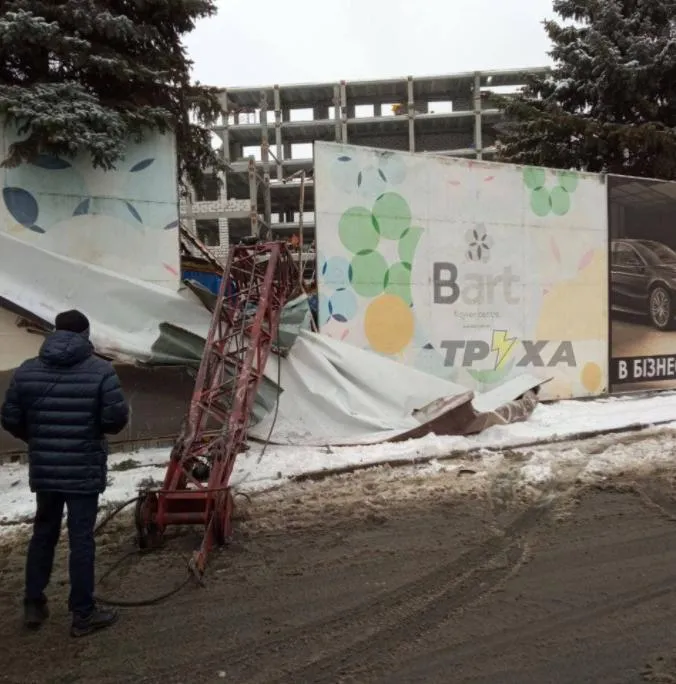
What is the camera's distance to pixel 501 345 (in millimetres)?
10656

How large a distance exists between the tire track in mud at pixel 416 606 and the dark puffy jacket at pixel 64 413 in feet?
5.01

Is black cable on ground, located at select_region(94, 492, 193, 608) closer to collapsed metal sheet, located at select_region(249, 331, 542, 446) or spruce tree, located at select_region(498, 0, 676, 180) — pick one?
collapsed metal sheet, located at select_region(249, 331, 542, 446)

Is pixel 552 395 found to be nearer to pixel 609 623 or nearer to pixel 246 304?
pixel 246 304

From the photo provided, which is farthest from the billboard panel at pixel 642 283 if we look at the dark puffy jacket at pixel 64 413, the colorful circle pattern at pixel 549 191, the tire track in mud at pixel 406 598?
the dark puffy jacket at pixel 64 413

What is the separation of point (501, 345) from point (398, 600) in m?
7.37

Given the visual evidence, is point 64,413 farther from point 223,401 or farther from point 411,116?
point 411,116

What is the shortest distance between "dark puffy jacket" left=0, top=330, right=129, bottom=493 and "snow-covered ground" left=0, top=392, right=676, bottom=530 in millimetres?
2321

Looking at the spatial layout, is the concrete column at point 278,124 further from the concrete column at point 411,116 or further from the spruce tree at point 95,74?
the spruce tree at point 95,74

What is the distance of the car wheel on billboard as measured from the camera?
1230 cm

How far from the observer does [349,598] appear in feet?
12.9

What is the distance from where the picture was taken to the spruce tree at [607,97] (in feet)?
52.3

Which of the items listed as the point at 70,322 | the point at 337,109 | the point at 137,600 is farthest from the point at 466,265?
the point at 337,109

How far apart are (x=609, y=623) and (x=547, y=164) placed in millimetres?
15728

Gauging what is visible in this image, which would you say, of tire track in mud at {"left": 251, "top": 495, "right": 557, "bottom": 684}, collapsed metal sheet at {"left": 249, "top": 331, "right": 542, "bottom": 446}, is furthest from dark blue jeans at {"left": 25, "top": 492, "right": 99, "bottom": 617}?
collapsed metal sheet at {"left": 249, "top": 331, "right": 542, "bottom": 446}
